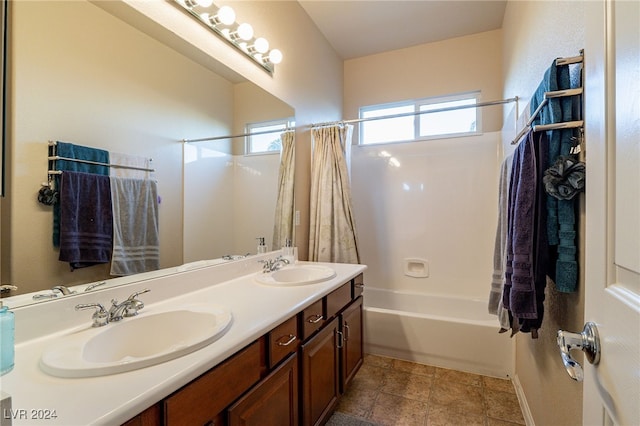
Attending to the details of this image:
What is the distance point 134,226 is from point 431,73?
9.70ft

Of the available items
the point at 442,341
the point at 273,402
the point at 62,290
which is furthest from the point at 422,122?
the point at 62,290

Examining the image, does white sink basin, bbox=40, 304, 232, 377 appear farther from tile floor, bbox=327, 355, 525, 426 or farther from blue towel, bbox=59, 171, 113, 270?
tile floor, bbox=327, 355, 525, 426

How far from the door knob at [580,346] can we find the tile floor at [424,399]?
4.65ft

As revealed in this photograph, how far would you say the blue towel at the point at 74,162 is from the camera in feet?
3.04

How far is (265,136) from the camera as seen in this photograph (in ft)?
6.37

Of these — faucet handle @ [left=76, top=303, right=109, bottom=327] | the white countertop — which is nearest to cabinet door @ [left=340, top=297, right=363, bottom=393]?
the white countertop

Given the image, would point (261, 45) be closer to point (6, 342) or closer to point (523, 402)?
point (6, 342)

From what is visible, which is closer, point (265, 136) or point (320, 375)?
point (320, 375)

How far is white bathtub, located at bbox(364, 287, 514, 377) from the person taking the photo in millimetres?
2068

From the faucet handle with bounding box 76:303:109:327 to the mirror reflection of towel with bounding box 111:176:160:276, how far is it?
17 centimetres

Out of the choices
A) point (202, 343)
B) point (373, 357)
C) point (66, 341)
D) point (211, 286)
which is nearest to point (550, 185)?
point (202, 343)

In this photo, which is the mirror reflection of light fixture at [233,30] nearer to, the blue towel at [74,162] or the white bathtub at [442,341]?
the blue towel at [74,162]

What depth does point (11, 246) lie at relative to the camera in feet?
2.74

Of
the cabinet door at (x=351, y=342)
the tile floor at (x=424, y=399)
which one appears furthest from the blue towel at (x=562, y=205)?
the tile floor at (x=424, y=399)
